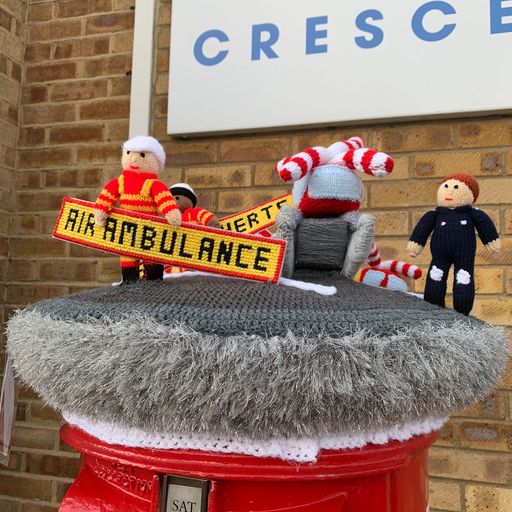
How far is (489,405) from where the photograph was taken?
1.26 m

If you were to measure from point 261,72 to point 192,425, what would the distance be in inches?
44.5

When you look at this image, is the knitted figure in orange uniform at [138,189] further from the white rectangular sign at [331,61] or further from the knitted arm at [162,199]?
the white rectangular sign at [331,61]

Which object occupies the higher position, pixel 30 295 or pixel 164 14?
pixel 164 14

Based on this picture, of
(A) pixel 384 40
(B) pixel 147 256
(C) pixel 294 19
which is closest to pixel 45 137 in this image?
(C) pixel 294 19

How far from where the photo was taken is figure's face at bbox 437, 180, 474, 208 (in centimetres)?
71

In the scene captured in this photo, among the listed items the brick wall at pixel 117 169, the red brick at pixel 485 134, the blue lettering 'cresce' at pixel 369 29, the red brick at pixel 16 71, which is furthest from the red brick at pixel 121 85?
the red brick at pixel 485 134

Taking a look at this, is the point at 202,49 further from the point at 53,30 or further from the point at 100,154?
the point at 53,30

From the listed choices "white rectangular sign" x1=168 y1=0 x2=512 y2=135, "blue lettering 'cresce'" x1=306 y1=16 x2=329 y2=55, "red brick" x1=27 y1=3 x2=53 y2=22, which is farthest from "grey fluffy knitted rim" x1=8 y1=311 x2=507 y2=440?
"red brick" x1=27 y1=3 x2=53 y2=22

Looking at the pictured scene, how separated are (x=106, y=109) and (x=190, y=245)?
110 cm

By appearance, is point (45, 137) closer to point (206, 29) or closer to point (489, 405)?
point (206, 29)

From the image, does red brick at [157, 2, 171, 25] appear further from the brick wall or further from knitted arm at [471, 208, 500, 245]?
knitted arm at [471, 208, 500, 245]

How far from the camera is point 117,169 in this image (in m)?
1.59

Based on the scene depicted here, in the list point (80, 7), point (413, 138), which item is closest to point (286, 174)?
point (413, 138)

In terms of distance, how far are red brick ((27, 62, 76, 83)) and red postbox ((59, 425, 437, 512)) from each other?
1.38m
